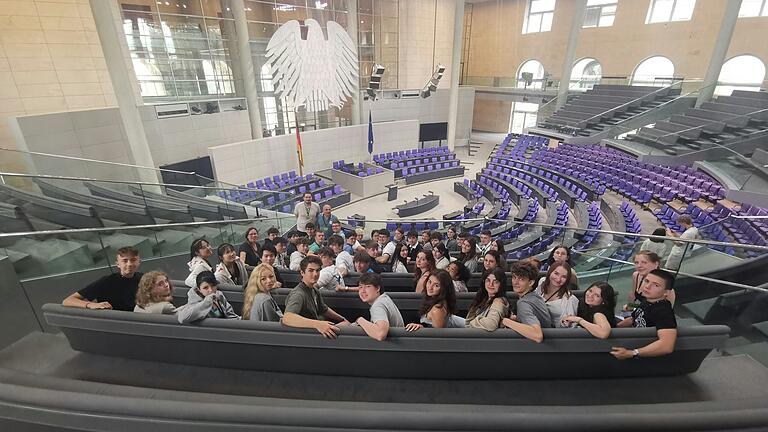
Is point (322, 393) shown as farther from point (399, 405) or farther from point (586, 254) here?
point (586, 254)

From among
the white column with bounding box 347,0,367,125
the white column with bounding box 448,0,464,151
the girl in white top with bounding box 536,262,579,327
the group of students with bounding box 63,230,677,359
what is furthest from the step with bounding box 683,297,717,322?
the white column with bounding box 448,0,464,151

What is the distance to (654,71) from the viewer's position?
19.6 metres

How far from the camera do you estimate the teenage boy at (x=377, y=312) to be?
7.01 ft

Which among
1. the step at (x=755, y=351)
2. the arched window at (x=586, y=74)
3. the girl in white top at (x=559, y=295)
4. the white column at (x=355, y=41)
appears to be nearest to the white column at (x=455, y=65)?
the white column at (x=355, y=41)

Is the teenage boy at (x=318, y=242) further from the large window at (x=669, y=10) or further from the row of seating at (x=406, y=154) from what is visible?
the large window at (x=669, y=10)

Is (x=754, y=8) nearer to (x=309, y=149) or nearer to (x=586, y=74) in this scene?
(x=586, y=74)

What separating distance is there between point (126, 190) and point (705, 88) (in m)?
22.0

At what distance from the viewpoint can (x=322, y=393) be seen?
227 centimetres

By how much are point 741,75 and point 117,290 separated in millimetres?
24767

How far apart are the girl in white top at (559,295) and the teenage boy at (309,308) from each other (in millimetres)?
1589

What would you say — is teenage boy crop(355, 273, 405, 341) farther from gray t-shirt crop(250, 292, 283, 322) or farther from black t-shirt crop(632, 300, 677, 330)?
black t-shirt crop(632, 300, 677, 330)

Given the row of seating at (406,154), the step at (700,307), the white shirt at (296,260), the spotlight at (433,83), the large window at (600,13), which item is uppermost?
the large window at (600,13)

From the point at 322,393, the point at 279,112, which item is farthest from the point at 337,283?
the point at 279,112

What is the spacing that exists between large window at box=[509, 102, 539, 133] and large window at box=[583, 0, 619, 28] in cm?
609
